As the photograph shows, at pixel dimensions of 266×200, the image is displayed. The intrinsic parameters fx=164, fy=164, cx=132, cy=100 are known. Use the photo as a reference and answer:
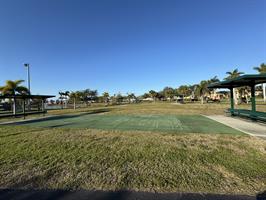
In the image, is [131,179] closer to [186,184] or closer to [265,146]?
[186,184]

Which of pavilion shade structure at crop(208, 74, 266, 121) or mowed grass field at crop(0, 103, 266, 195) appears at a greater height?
pavilion shade structure at crop(208, 74, 266, 121)

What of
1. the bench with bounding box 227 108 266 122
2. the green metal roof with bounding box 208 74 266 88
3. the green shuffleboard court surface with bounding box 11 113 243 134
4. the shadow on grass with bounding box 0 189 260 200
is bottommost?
the shadow on grass with bounding box 0 189 260 200

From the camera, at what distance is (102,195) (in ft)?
9.13

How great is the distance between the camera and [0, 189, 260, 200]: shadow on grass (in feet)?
8.74

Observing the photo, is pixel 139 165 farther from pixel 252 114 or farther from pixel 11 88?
pixel 11 88

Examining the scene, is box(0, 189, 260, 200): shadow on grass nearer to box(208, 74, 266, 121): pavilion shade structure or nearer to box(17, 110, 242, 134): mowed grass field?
box(17, 110, 242, 134): mowed grass field

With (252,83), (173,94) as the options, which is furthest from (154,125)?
(173,94)

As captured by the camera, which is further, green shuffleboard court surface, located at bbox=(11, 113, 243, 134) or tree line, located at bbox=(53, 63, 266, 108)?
tree line, located at bbox=(53, 63, 266, 108)

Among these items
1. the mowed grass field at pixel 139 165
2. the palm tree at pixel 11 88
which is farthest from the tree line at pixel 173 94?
the mowed grass field at pixel 139 165

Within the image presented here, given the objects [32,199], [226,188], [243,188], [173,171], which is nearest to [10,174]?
[32,199]

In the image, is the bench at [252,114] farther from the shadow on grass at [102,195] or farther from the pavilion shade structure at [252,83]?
the shadow on grass at [102,195]

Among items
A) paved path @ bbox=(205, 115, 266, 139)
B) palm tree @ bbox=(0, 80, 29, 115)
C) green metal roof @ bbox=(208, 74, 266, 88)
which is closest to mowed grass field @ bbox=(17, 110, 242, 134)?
paved path @ bbox=(205, 115, 266, 139)

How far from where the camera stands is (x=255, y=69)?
3481 cm

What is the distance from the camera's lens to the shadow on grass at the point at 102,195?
266 centimetres
